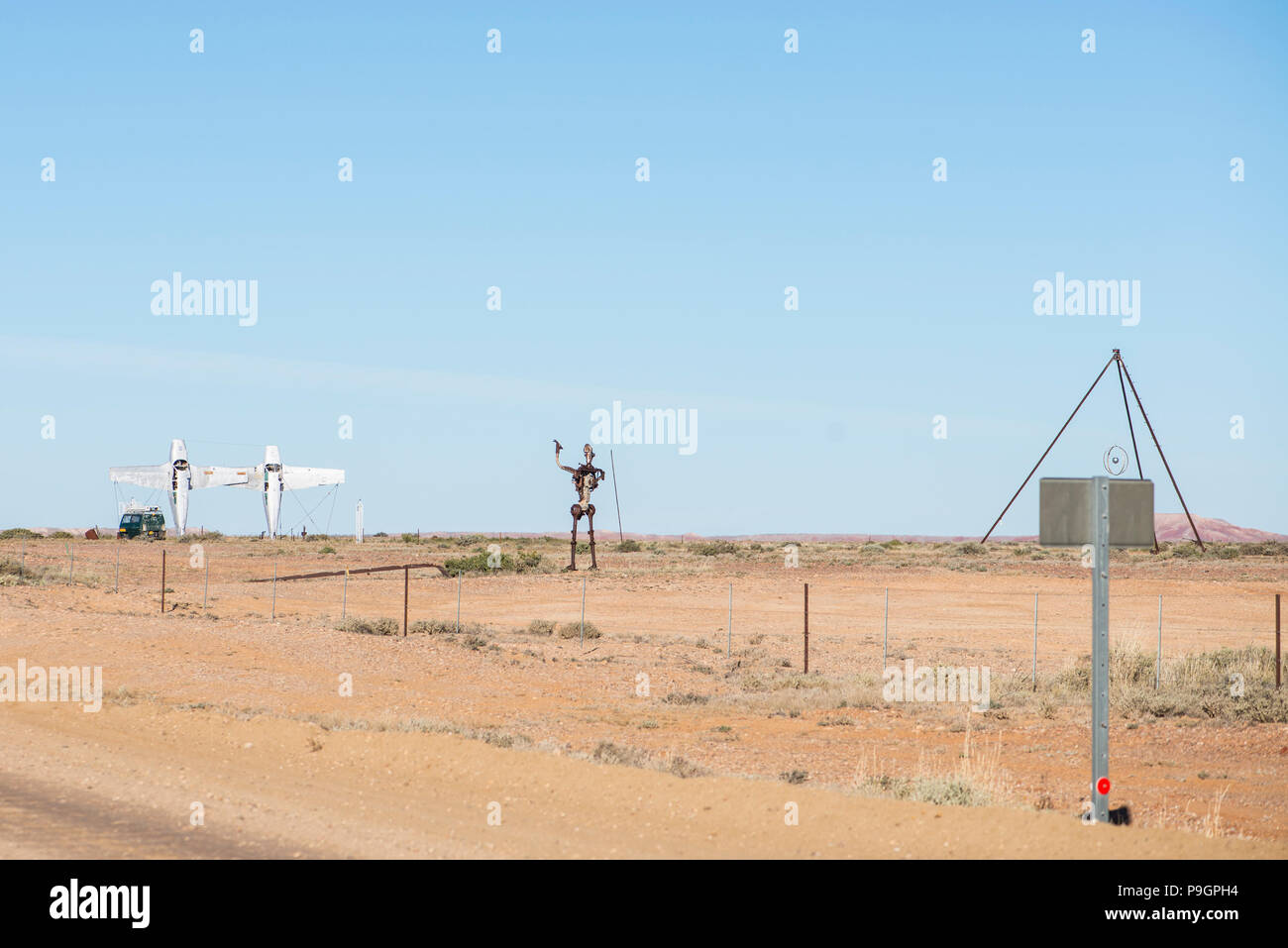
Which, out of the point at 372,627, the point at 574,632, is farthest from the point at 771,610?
the point at 372,627

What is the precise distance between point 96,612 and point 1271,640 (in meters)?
32.4

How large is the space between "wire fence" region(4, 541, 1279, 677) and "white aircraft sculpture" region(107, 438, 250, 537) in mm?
34118

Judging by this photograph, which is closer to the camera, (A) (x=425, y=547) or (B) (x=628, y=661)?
(B) (x=628, y=661)

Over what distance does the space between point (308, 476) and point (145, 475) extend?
12522 millimetres

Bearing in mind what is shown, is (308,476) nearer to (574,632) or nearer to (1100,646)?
(574,632)

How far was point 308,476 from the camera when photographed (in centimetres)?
9700

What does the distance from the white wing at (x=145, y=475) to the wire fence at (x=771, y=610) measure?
36.1 metres

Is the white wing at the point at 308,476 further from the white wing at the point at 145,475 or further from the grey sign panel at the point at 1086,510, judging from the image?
the grey sign panel at the point at 1086,510

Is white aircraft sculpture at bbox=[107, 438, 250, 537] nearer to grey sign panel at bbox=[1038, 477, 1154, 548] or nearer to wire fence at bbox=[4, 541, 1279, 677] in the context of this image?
wire fence at bbox=[4, 541, 1279, 677]

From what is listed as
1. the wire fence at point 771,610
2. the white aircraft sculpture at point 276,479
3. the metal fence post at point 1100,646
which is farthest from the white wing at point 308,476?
the metal fence post at point 1100,646

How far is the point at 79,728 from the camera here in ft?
56.1
